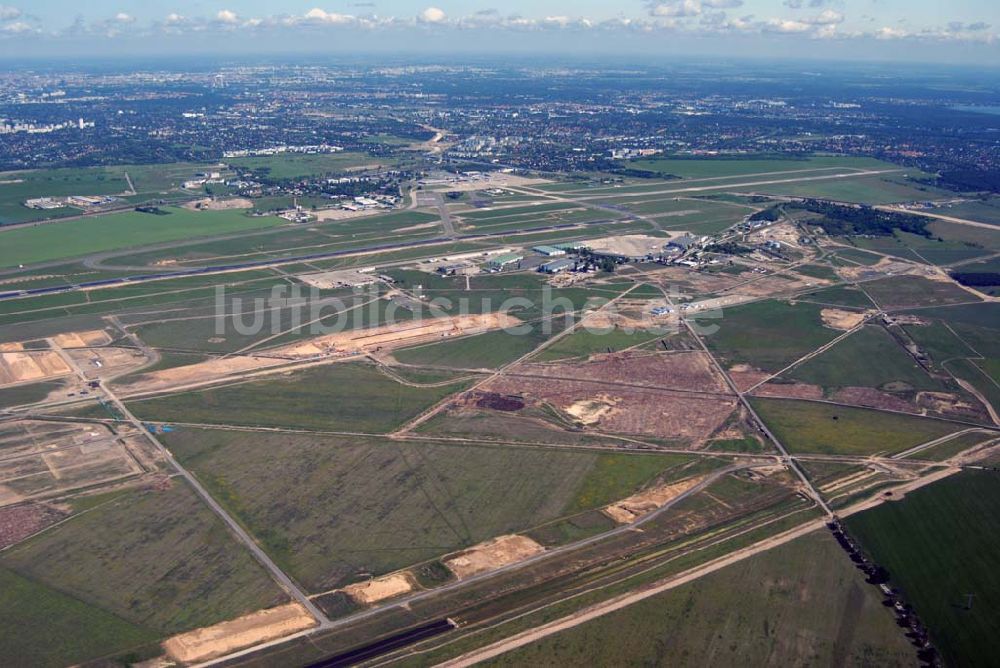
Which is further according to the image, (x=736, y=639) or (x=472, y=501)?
(x=472, y=501)

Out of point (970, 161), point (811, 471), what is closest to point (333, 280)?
point (811, 471)

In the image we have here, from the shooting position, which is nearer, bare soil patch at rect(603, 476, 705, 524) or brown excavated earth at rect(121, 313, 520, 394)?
bare soil patch at rect(603, 476, 705, 524)

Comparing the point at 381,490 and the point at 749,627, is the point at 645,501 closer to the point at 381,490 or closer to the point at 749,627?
the point at 749,627

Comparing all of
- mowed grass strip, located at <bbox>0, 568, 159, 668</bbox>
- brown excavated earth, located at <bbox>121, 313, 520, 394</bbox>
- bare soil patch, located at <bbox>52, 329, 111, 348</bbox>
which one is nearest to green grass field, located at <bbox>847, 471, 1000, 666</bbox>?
mowed grass strip, located at <bbox>0, 568, 159, 668</bbox>

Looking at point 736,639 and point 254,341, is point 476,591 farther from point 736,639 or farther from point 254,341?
point 254,341

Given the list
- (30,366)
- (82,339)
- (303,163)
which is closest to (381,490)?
(30,366)

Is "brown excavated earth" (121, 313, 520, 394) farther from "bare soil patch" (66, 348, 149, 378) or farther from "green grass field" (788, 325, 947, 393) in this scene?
"green grass field" (788, 325, 947, 393)

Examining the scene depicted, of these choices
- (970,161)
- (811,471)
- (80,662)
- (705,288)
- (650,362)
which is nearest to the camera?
(80,662)
